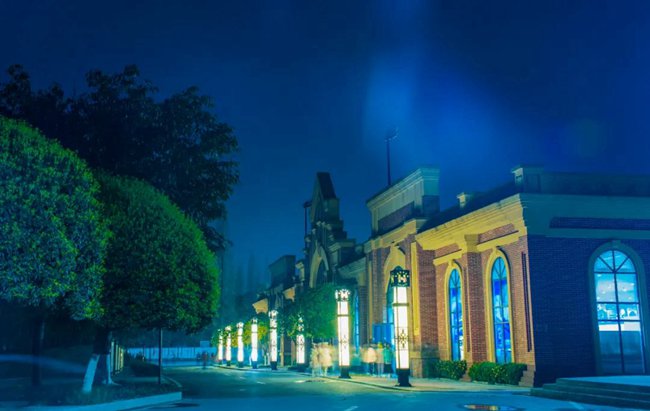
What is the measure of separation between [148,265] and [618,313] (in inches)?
676

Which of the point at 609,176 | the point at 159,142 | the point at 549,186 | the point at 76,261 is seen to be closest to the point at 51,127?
the point at 159,142

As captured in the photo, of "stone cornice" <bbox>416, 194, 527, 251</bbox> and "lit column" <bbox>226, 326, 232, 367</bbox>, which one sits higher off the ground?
"stone cornice" <bbox>416, 194, 527, 251</bbox>

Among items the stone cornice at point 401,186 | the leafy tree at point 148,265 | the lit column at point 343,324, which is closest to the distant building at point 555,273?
the stone cornice at point 401,186

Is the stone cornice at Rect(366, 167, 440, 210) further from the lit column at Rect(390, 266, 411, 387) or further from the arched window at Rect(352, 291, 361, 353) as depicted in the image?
the lit column at Rect(390, 266, 411, 387)

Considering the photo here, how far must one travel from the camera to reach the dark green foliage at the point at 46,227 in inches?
667

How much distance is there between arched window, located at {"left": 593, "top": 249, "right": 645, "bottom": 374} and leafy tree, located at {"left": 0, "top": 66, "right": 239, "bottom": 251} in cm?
1559

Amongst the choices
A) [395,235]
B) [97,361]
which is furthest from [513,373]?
[97,361]

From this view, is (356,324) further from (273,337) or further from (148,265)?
(148,265)

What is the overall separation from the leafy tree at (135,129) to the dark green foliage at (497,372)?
13.0 meters

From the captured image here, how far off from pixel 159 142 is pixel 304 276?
28.3 m

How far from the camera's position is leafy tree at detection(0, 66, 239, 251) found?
2992 cm

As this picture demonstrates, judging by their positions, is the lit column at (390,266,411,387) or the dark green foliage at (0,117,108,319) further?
the lit column at (390,266,411,387)

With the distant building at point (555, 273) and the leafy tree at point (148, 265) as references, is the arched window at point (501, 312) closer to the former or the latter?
the distant building at point (555, 273)

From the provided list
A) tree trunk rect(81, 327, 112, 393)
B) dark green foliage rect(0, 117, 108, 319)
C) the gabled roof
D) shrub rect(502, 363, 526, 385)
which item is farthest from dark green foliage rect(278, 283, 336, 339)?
dark green foliage rect(0, 117, 108, 319)
